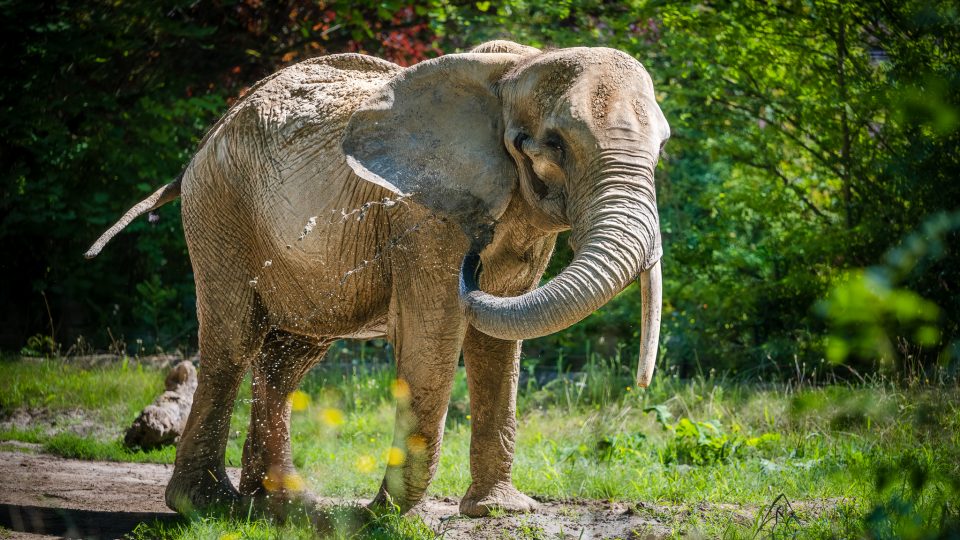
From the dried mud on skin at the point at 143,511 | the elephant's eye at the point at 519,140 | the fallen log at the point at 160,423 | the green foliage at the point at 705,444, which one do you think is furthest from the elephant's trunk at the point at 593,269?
the fallen log at the point at 160,423

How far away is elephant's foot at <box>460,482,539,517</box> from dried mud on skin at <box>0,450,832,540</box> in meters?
0.06

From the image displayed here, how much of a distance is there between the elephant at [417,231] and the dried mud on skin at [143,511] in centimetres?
26

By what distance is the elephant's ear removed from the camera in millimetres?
4770

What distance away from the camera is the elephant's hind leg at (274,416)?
20.7 feet

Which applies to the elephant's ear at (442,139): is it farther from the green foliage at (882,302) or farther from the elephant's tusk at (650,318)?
the green foliage at (882,302)

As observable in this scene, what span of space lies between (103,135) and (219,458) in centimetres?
656

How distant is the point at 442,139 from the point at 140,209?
2.61 metres

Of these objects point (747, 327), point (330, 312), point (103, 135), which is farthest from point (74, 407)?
point (747, 327)

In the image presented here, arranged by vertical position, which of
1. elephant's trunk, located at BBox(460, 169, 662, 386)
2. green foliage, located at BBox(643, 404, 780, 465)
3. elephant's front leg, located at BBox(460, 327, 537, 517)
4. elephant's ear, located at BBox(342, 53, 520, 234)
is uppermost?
elephant's ear, located at BBox(342, 53, 520, 234)

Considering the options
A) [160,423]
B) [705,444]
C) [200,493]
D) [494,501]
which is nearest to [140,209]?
[200,493]

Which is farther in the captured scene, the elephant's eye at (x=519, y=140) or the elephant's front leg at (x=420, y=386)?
the elephant's front leg at (x=420, y=386)

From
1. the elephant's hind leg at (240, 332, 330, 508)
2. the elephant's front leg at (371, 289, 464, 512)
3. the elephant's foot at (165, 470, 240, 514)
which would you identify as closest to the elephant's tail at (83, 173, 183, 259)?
the elephant's hind leg at (240, 332, 330, 508)

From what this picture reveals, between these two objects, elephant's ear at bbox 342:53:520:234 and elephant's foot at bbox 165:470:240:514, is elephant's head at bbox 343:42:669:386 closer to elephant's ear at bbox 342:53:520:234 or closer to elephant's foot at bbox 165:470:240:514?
elephant's ear at bbox 342:53:520:234

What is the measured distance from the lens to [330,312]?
5.64m
